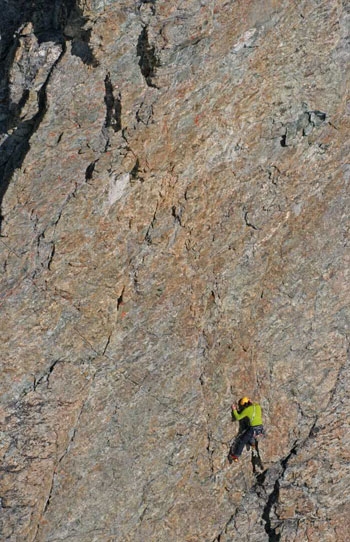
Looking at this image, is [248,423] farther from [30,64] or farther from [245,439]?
[30,64]

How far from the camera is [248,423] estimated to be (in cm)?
2062

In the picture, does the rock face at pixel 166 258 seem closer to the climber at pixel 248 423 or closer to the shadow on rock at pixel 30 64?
the shadow on rock at pixel 30 64

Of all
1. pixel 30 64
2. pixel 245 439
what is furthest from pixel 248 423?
pixel 30 64

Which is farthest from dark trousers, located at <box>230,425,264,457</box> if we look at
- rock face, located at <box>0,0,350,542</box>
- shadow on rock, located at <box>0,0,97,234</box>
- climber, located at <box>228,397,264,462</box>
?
shadow on rock, located at <box>0,0,97,234</box>

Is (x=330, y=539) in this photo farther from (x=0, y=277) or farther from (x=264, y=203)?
(x=0, y=277)

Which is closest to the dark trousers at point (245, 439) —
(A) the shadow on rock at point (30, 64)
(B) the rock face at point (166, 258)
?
(B) the rock face at point (166, 258)

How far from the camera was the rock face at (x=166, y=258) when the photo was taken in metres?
18.4

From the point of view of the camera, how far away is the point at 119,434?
19.8m

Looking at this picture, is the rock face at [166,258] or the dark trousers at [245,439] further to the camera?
the dark trousers at [245,439]

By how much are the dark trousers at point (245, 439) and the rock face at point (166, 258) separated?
0.30 metres

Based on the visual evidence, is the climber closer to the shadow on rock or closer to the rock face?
the rock face

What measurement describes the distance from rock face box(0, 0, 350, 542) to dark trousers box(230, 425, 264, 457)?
295 mm

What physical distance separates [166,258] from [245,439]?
4988 mm

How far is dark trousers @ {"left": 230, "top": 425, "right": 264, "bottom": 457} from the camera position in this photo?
20.7 metres
